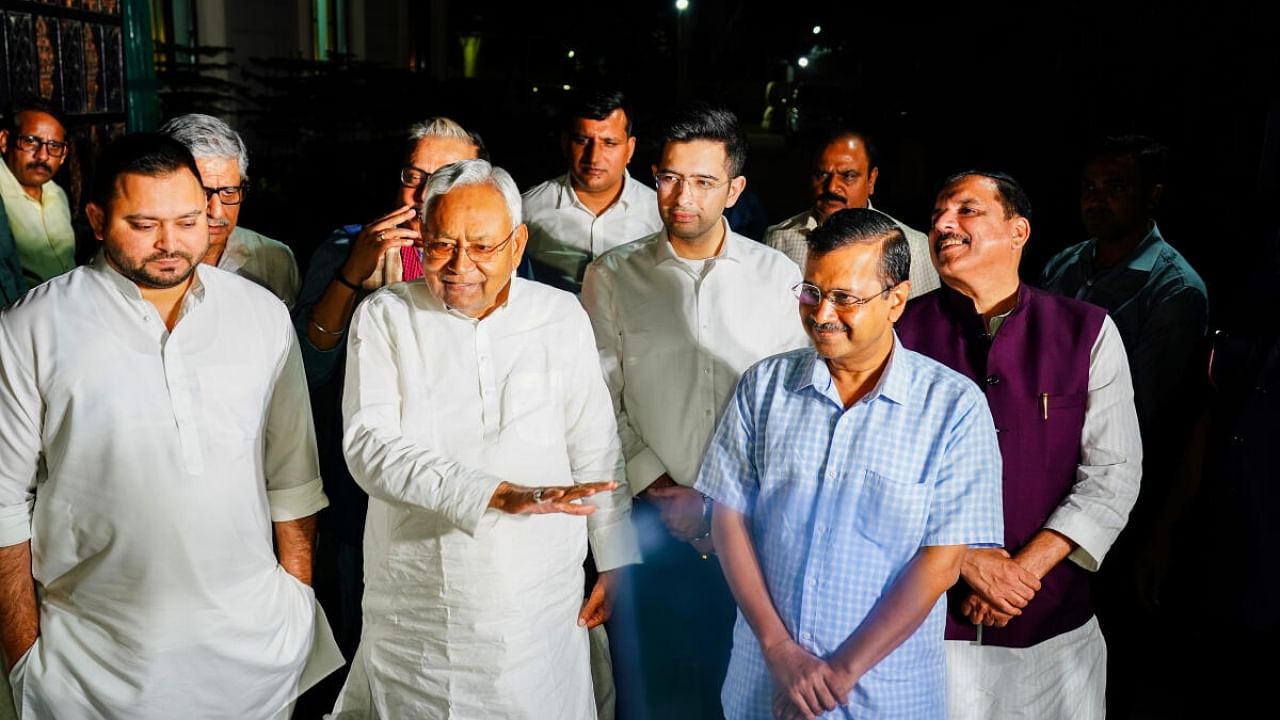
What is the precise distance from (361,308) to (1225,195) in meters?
5.18

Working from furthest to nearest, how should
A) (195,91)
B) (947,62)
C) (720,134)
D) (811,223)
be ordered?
(947,62), (195,91), (811,223), (720,134)

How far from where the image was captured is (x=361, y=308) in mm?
2551

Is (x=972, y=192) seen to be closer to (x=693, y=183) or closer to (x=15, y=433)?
(x=693, y=183)

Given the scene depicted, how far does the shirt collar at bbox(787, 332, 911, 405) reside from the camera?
2.25 metres

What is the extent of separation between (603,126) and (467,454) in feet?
6.00

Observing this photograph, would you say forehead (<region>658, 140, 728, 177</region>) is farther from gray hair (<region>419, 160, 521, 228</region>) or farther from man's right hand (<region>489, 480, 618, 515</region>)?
man's right hand (<region>489, 480, 618, 515</region>)

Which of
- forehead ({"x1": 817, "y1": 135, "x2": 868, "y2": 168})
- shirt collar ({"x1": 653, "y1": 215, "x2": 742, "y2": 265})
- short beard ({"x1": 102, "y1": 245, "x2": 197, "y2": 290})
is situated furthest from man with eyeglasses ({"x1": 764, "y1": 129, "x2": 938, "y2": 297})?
short beard ({"x1": 102, "y1": 245, "x2": 197, "y2": 290})

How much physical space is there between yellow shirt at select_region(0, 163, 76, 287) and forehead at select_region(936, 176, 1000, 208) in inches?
147

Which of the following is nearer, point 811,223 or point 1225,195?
point 811,223

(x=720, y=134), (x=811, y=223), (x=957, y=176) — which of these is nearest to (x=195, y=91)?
(x=811, y=223)

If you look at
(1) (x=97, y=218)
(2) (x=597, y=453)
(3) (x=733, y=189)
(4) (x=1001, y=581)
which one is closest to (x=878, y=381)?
(4) (x=1001, y=581)

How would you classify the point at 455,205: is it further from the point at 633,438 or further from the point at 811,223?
the point at 811,223

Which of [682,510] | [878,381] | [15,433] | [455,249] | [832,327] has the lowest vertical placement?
[682,510]

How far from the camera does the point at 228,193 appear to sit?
123 inches
